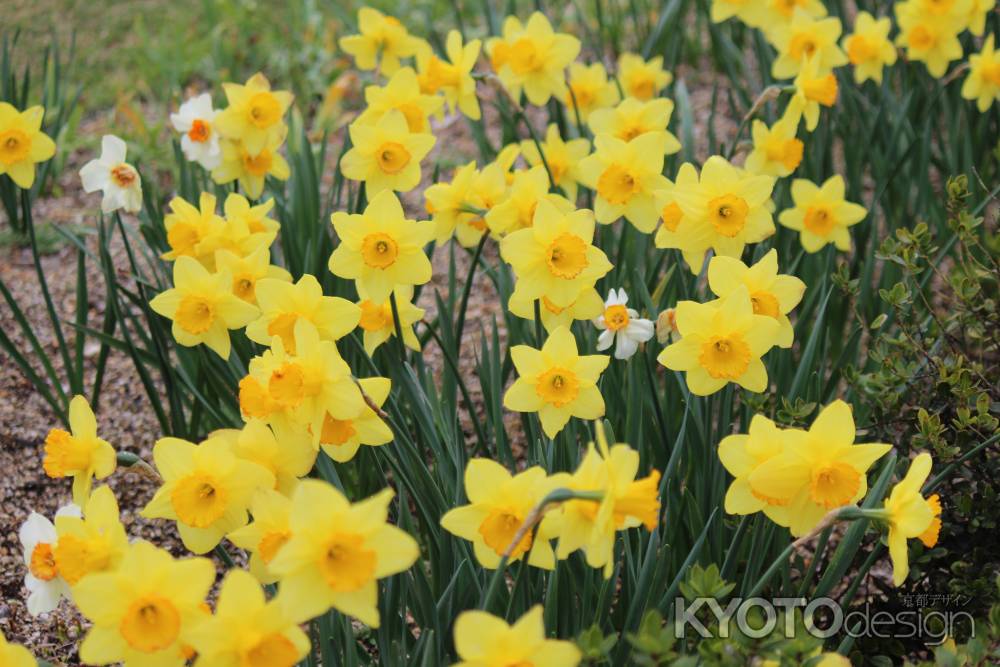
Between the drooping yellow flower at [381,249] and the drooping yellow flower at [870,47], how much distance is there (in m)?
1.87

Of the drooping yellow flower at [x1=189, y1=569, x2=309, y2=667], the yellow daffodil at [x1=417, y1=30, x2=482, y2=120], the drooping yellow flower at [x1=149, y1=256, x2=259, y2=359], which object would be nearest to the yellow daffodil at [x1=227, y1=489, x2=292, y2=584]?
the drooping yellow flower at [x1=189, y1=569, x2=309, y2=667]

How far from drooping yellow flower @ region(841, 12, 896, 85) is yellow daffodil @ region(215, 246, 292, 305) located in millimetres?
2045

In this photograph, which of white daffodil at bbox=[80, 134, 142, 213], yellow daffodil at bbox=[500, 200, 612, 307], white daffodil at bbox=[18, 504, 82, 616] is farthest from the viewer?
white daffodil at bbox=[80, 134, 142, 213]

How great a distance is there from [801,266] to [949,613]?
47.3 inches

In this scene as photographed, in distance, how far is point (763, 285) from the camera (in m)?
1.80

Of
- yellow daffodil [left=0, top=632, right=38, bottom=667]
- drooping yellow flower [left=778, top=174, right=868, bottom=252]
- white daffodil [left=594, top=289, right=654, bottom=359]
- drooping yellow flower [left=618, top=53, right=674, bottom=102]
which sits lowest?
yellow daffodil [left=0, top=632, right=38, bottom=667]

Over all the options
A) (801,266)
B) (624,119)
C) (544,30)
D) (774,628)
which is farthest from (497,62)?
(774,628)

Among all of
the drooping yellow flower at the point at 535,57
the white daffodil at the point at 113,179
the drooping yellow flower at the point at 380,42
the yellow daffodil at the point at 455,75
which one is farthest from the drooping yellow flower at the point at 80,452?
the drooping yellow flower at the point at 380,42

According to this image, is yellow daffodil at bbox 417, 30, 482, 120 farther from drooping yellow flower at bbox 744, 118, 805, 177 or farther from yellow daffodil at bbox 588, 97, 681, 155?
drooping yellow flower at bbox 744, 118, 805, 177

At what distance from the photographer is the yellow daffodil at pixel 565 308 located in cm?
191

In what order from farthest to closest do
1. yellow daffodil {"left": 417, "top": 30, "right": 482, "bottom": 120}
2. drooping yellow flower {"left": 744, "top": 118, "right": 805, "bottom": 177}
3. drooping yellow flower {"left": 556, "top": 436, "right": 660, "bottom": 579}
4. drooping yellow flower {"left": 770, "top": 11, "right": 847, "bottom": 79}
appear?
1. drooping yellow flower {"left": 770, "top": 11, "right": 847, "bottom": 79}
2. yellow daffodil {"left": 417, "top": 30, "right": 482, "bottom": 120}
3. drooping yellow flower {"left": 744, "top": 118, "right": 805, "bottom": 177}
4. drooping yellow flower {"left": 556, "top": 436, "right": 660, "bottom": 579}

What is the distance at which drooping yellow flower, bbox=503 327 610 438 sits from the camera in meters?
1.75

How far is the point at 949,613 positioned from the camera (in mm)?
1962

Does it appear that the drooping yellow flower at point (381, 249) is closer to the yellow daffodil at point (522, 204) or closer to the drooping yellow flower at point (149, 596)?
the yellow daffodil at point (522, 204)
